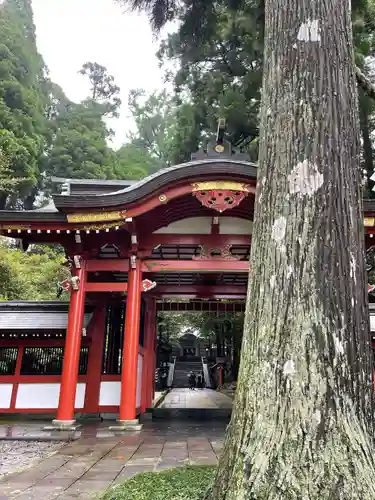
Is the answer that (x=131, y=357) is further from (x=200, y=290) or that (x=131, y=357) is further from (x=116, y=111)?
(x=116, y=111)

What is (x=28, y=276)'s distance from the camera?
1864cm

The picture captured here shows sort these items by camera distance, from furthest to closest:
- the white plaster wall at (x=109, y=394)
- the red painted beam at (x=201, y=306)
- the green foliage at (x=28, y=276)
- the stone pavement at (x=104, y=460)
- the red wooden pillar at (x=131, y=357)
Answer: the green foliage at (x=28, y=276) → the red painted beam at (x=201, y=306) → the white plaster wall at (x=109, y=394) → the red wooden pillar at (x=131, y=357) → the stone pavement at (x=104, y=460)

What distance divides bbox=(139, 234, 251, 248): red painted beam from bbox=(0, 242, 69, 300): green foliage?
9.25 m

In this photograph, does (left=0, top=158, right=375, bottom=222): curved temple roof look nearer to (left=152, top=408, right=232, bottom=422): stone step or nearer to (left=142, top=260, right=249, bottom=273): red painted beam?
(left=142, top=260, right=249, bottom=273): red painted beam

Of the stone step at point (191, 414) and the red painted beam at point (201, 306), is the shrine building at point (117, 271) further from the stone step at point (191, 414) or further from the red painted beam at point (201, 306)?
the red painted beam at point (201, 306)

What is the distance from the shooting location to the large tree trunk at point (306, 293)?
2.04 metres

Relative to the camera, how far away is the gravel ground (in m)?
4.57

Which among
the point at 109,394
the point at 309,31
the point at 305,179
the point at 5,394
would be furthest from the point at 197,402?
the point at 309,31

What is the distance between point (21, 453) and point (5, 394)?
4.03m

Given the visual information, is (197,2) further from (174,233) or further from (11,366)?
(11,366)

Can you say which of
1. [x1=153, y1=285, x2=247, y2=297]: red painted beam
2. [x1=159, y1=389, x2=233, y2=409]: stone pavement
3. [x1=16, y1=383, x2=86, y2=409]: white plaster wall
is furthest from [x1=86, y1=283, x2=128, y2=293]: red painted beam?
[x1=159, y1=389, x2=233, y2=409]: stone pavement

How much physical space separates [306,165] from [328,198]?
261mm

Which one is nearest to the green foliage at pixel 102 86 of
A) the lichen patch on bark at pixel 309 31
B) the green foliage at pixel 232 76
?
the green foliage at pixel 232 76

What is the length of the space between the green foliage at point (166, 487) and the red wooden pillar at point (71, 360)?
14.3 ft
